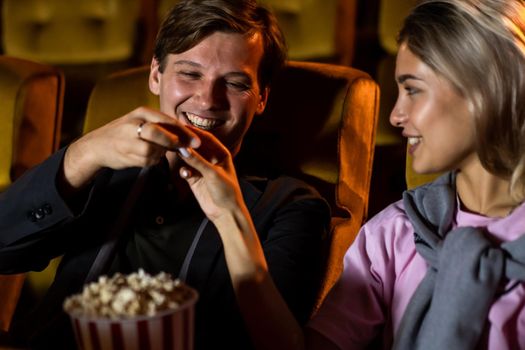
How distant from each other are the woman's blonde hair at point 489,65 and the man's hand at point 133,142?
26 centimetres

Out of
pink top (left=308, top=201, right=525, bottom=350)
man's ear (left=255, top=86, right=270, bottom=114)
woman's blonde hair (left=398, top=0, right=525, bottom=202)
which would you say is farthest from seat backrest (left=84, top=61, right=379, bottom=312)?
woman's blonde hair (left=398, top=0, right=525, bottom=202)

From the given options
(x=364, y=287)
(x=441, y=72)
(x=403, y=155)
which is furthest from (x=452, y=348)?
(x=403, y=155)

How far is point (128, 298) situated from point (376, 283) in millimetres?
363

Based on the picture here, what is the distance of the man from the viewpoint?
870 mm

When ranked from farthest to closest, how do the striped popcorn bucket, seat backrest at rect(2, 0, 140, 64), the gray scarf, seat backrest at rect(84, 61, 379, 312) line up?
seat backrest at rect(2, 0, 140, 64) < seat backrest at rect(84, 61, 379, 312) < the gray scarf < the striped popcorn bucket

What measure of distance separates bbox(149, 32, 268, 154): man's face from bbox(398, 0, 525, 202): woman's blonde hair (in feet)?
0.98

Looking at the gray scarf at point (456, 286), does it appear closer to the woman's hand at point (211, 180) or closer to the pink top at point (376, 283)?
the pink top at point (376, 283)

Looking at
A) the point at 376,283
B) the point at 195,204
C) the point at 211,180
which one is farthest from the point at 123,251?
the point at 376,283

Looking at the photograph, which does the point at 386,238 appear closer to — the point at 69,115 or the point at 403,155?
the point at 403,155

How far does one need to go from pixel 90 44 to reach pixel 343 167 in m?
1.25

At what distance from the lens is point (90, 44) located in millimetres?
2232

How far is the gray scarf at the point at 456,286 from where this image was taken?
781mm

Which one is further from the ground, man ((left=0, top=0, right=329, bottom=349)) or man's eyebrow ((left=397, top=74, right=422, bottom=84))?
man's eyebrow ((left=397, top=74, right=422, bottom=84))

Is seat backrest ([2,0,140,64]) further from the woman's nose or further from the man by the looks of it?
the woman's nose
